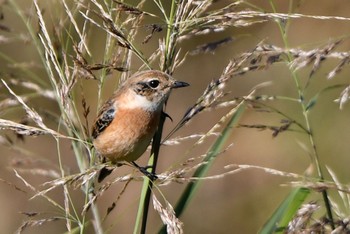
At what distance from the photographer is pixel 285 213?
318cm

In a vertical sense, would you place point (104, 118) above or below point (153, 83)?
below

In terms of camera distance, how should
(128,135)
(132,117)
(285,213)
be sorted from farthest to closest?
(132,117)
(128,135)
(285,213)

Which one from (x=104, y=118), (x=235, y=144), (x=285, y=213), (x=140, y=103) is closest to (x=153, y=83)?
(x=140, y=103)

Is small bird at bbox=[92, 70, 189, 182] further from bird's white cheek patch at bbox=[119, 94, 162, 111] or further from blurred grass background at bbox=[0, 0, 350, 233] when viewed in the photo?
blurred grass background at bbox=[0, 0, 350, 233]

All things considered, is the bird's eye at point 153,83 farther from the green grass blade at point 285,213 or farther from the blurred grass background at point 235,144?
the blurred grass background at point 235,144

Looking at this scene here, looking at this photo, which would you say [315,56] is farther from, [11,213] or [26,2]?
[11,213]

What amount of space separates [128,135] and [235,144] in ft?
14.9

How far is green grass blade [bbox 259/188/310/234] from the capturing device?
10.3 ft

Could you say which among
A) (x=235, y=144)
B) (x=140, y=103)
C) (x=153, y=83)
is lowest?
(x=235, y=144)

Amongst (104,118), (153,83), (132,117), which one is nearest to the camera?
(153,83)

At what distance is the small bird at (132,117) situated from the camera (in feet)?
13.1

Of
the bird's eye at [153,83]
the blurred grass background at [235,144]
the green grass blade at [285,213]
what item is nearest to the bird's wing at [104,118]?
the bird's eye at [153,83]

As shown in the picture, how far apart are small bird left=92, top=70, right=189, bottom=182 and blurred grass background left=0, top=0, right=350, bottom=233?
2878 mm

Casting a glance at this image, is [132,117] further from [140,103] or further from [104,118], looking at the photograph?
[104,118]
